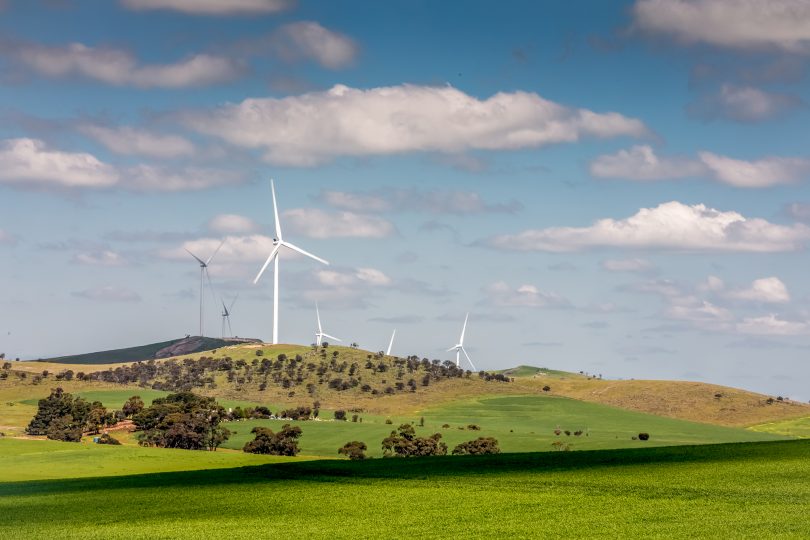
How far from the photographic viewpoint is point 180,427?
381 ft

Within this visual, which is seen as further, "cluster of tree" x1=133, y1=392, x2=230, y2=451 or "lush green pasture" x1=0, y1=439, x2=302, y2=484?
"cluster of tree" x1=133, y1=392, x2=230, y2=451

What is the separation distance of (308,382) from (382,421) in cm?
4304

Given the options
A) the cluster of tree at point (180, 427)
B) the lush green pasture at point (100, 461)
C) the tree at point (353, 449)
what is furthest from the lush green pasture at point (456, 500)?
the cluster of tree at point (180, 427)

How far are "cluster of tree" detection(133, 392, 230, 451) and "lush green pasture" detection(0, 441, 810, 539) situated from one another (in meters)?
46.6

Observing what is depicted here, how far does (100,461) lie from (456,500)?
4055cm

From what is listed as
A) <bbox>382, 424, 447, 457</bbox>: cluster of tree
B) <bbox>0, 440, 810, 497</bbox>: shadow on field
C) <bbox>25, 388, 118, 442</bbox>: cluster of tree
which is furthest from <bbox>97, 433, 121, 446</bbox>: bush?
<bbox>0, 440, 810, 497</bbox>: shadow on field

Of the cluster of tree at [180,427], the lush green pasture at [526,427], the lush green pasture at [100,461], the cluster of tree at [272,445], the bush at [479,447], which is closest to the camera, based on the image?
the lush green pasture at [100,461]

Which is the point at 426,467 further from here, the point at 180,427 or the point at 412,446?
the point at 180,427

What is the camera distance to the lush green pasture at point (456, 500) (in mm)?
40281

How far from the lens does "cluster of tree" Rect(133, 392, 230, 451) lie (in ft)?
380

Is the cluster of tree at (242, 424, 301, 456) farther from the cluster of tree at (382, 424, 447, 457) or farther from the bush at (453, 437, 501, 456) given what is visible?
the bush at (453, 437, 501, 456)

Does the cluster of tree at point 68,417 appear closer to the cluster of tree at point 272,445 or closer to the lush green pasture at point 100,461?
the cluster of tree at point 272,445

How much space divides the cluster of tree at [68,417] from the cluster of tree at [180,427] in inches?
171

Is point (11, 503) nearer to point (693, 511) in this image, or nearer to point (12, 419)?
point (693, 511)
